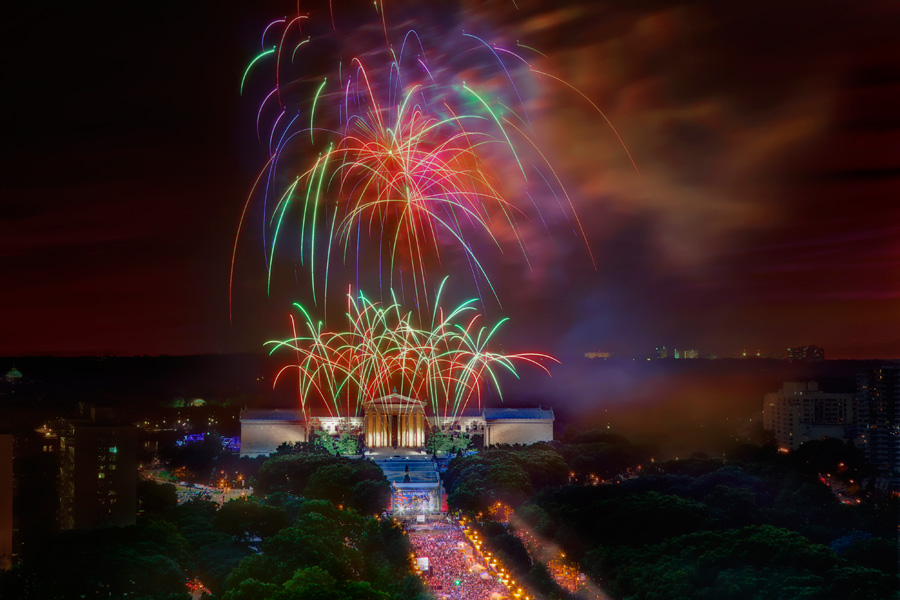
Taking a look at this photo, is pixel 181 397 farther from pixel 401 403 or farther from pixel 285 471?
pixel 285 471

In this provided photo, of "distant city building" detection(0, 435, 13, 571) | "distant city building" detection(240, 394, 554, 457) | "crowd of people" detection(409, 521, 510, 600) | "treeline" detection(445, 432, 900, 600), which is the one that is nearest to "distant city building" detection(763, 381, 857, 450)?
"treeline" detection(445, 432, 900, 600)

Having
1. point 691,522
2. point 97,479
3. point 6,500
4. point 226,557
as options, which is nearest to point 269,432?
point 97,479

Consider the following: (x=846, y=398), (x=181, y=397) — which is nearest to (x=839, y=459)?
(x=846, y=398)

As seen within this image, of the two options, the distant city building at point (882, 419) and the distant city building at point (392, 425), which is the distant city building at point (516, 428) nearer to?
the distant city building at point (392, 425)

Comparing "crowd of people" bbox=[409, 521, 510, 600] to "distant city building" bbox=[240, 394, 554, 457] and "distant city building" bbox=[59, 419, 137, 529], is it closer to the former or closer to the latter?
"distant city building" bbox=[59, 419, 137, 529]

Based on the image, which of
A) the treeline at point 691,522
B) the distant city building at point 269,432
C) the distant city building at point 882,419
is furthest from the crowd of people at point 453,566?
the distant city building at point 882,419

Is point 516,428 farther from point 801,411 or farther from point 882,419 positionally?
point 801,411
